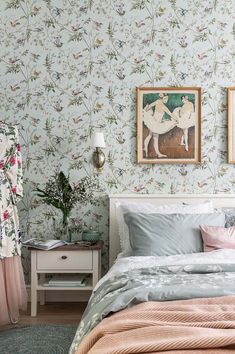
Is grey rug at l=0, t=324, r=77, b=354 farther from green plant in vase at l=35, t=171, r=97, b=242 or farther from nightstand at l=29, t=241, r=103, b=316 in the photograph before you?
green plant in vase at l=35, t=171, r=97, b=242

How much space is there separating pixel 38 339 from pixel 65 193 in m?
1.24

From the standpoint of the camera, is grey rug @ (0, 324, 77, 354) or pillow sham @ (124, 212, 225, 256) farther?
pillow sham @ (124, 212, 225, 256)

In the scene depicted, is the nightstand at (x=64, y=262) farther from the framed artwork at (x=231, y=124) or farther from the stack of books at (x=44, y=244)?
the framed artwork at (x=231, y=124)

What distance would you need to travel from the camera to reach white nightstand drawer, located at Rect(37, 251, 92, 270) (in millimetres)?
3951

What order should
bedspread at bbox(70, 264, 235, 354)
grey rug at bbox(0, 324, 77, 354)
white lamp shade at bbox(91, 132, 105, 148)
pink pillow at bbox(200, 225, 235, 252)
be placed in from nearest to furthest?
1. bedspread at bbox(70, 264, 235, 354)
2. grey rug at bbox(0, 324, 77, 354)
3. pink pillow at bbox(200, 225, 235, 252)
4. white lamp shade at bbox(91, 132, 105, 148)

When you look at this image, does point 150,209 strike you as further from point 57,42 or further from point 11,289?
point 57,42

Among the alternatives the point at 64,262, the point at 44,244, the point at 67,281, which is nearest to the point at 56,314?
the point at 67,281

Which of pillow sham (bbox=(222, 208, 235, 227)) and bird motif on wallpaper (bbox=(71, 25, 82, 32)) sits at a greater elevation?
bird motif on wallpaper (bbox=(71, 25, 82, 32))

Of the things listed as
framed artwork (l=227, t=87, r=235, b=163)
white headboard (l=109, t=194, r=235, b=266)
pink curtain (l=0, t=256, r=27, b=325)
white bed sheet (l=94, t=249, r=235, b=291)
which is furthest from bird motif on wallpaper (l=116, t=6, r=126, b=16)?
pink curtain (l=0, t=256, r=27, b=325)

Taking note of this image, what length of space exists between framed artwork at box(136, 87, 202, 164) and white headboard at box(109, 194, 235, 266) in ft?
1.00

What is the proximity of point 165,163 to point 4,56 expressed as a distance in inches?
66.5

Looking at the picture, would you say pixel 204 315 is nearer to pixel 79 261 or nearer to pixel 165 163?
pixel 79 261

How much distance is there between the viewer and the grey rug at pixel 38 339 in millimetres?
3188

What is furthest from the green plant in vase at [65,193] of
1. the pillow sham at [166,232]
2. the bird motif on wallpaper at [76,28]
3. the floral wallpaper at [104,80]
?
the bird motif on wallpaper at [76,28]
